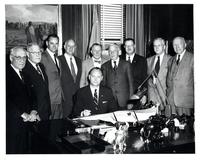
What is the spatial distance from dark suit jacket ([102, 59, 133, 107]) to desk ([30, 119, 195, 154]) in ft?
4.28

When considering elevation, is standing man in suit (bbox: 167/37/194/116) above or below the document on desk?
above

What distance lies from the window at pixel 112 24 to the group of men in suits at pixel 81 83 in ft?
3.45

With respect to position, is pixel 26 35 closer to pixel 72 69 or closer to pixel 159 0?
pixel 72 69

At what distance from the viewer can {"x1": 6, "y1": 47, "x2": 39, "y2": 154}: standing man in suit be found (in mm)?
2582

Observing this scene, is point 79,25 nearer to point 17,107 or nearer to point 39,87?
point 39,87

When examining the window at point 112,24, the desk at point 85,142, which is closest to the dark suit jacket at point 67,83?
the window at point 112,24

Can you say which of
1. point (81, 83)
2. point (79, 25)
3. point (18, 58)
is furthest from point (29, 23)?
point (18, 58)

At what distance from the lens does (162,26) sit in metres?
5.29

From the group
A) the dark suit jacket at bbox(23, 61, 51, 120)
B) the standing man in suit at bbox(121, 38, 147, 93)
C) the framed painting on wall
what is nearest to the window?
the framed painting on wall

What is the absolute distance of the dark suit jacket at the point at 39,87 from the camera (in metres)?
3.12

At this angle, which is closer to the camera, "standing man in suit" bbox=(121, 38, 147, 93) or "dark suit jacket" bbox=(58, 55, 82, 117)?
"dark suit jacket" bbox=(58, 55, 82, 117)

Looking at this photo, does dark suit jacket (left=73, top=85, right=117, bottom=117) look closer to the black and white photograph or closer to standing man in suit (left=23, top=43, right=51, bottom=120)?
the black and white photograph

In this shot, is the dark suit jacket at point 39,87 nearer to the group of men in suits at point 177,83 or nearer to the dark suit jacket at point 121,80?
the dark suit jacket at point 121,80
